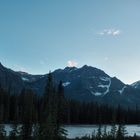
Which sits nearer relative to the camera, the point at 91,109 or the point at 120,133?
the point at 120,133

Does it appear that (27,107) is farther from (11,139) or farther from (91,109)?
(91,109)

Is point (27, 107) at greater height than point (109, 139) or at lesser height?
greater

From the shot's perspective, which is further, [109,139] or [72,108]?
[72,108]

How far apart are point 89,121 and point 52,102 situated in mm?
157931

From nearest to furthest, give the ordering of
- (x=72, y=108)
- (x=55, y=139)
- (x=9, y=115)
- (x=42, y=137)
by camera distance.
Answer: (x=42, y=137) < (x=55, y=139) < (x=9, y=115) < (x=72, y=108)

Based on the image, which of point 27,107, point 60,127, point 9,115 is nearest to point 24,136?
point 27,107

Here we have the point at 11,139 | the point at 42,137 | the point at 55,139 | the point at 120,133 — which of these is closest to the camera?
the point at 42,137

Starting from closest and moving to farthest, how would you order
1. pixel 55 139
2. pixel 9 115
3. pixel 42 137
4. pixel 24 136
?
pixel 42 137 < pixel 55 139 < pixel 24 136 < pixel 9 115

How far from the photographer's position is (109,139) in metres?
52.5

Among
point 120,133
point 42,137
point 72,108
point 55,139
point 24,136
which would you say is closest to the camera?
point 42,137

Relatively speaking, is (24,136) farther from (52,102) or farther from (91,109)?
(91,109)

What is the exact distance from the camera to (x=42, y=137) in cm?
3381

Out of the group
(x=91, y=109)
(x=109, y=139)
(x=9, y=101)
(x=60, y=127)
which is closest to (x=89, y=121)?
(x=91, y=109)

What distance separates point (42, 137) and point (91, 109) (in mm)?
165457
